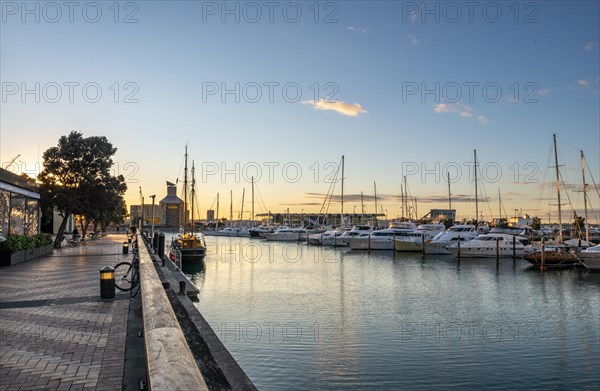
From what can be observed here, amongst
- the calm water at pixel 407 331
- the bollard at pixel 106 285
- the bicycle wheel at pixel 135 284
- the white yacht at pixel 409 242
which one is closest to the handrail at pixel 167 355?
the calm water at pixel 407 331

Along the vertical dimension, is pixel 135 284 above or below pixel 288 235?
above

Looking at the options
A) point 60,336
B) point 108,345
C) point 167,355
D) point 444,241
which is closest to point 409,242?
point 444,241

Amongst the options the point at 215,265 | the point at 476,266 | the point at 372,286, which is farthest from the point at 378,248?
the point at 372,286

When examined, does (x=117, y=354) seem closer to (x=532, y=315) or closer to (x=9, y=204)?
(x=532, y=315)

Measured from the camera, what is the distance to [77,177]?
128 feet

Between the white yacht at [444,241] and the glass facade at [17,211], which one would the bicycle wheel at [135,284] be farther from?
the white yacht at [444,241]

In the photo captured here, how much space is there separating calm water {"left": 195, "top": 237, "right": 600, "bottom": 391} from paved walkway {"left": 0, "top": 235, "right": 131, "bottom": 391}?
4327mm

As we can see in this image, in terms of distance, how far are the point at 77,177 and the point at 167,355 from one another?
128ft

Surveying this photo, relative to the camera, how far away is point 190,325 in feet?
34.3

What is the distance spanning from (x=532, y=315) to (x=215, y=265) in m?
29.1

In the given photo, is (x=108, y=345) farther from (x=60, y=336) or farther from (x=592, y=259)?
(x=592, y=259)

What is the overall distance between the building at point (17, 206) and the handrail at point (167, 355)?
24169mm

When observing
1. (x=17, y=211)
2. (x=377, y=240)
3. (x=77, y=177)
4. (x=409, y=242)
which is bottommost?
(x=409, y=242)

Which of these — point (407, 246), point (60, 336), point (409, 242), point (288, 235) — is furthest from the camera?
point (288, 235)
